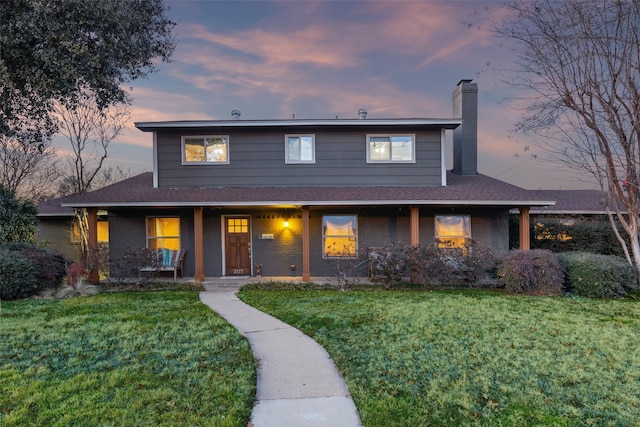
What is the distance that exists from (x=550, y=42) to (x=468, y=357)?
30.2 feet

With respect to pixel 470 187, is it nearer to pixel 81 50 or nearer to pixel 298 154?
pixel 298 154

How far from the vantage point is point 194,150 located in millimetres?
12219

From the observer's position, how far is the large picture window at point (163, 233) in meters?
11.9

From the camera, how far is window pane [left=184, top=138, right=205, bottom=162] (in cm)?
1220

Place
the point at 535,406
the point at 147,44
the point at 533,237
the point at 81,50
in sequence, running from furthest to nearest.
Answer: the point at 533,237 → the point at 147,44 → the point at 81,50 → the point at 535,406

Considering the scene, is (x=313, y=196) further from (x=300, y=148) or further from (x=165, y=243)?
(x=165, y=243)

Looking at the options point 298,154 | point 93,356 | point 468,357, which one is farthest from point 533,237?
point 93,356

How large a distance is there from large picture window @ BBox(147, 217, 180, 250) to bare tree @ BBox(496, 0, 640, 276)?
1119cm

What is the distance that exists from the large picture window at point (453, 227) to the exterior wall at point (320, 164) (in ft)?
4.07

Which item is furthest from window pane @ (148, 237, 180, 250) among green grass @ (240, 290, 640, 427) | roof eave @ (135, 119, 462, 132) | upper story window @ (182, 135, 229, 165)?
green grass @ (240, 290, 640, 427)

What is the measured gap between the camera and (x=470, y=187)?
11703mm

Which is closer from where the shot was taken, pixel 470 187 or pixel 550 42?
pixel 550 42

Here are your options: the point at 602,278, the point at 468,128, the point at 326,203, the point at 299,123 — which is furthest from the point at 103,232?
the point at 602,278

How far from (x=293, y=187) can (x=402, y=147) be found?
152 inches
